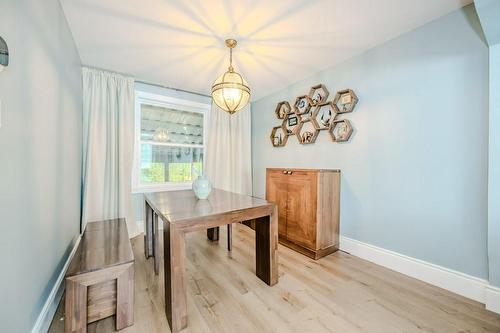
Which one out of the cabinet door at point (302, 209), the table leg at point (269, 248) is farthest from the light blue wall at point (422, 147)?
the table leg at point (269, 248)

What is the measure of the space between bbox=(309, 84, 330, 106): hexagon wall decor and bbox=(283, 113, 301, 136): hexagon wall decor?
1.09 ft

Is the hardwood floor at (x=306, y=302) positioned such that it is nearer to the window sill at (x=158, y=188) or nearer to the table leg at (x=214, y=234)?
the table leg at (x=214, y=234)

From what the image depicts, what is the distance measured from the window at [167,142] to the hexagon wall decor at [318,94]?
1.84 meters

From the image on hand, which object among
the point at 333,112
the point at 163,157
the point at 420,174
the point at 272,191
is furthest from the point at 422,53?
the point at 163,157

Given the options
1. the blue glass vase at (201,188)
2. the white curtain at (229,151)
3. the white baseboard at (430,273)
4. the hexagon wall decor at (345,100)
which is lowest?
the white baseboard at (430,273)

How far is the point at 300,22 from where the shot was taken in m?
1.77

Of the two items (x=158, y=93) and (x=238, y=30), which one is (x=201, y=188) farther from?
(x=158, y=93)

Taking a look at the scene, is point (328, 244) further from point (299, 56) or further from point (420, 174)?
point (299, 56)

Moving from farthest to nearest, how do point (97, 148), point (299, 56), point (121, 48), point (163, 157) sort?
point (163, 157), point (97, 148), point (299, 56), point (121, 48)

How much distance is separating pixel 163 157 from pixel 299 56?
251 cm

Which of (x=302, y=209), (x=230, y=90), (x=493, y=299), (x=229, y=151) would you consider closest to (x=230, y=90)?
(x=230, y=90)

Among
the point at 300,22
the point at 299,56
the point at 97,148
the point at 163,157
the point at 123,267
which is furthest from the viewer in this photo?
the point at 163,157

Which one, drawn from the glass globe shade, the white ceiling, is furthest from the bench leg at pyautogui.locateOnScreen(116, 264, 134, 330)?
the white ceiling

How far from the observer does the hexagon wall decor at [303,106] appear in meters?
2.77
